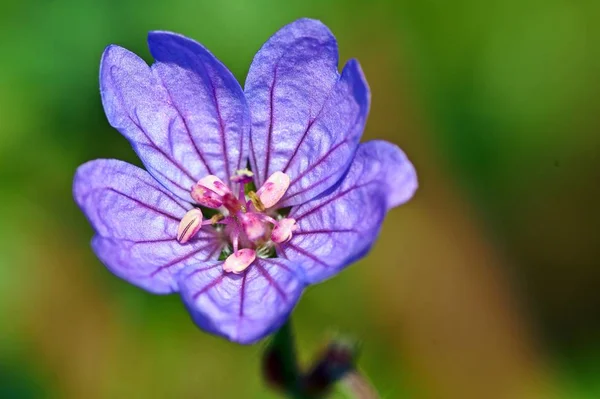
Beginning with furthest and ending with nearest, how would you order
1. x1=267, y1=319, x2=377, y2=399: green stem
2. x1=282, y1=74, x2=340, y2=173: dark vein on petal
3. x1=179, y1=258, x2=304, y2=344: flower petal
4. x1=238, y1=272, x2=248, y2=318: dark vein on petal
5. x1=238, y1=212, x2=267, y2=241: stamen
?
x1=267, y1=319, x2=377, y2=399: green stem < x1=238, y1=212, x2=267, y2=241: stamen < x1=282, y1=74, x2=340, y2=173: dark vein on petal < x1=238, y1=272, x2=248, y2=318: dark vein on petal < x1=179, y1=258, x2=304, y2=344: flower petal

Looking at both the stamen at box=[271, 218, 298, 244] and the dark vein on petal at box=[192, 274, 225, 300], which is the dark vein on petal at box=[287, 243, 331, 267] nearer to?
the stamen at box=[271, 218, 298, 244]

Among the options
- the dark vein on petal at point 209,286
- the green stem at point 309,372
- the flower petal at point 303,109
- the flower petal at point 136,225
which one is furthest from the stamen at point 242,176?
the green stem at point 309,372

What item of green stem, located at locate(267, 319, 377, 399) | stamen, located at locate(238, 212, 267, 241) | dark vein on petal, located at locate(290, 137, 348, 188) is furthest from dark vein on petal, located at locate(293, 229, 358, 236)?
green stem, located at locate(267, 319, 377, 399)

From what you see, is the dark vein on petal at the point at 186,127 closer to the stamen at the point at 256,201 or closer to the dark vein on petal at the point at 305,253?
the stamen at the point at 256,201

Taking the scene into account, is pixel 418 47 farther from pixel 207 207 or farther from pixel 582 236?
pixel 207 207

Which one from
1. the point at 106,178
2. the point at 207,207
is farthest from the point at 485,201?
the point at 106,178

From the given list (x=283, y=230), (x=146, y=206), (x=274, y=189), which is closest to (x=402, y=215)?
(x=274, y=189)
